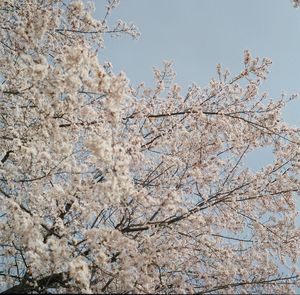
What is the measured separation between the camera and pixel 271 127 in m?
7.91

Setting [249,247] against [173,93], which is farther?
[173,93]

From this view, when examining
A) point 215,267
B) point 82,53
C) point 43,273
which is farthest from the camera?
point 215,267

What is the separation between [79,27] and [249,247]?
17.8ft

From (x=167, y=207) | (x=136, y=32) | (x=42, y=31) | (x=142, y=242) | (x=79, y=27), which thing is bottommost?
(x=142, y=242)

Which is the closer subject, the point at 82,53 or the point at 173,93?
the point at 82,53

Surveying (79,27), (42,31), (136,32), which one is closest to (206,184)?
(136,32)

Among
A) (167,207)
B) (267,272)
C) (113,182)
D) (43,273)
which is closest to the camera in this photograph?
(113,182)

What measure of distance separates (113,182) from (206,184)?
3.84 metres

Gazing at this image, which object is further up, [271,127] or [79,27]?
[79,27]

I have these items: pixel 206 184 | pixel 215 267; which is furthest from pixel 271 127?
pixel 215 267

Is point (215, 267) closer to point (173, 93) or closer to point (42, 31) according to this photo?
point (173, 93)

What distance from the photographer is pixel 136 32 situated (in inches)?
303

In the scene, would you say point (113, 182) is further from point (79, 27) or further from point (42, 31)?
point (79, 27)

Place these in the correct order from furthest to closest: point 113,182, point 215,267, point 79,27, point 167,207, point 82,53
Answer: point 215,267, point 79,27, point 167,207, point 82,53, point 113,182
